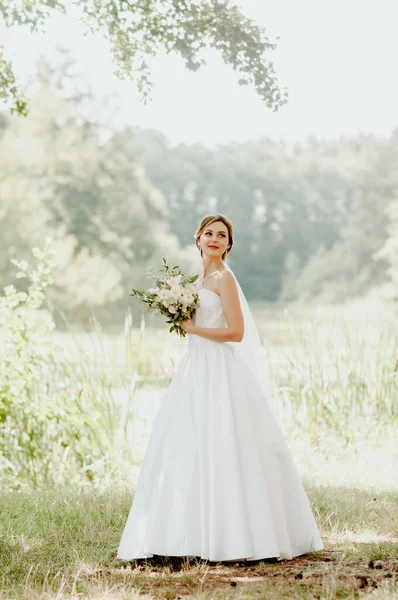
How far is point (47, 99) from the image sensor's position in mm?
27641

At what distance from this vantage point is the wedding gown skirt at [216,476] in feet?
13.1

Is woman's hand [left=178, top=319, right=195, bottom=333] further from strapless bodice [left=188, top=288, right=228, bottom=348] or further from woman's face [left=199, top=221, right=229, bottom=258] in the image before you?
woman's face [left=199, top=221, right=229, bottom=258]

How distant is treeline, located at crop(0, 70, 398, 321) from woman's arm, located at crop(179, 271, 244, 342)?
21.6 metres

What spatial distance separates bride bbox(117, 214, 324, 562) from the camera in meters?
3.98

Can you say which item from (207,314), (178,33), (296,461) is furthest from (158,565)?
(178,33)

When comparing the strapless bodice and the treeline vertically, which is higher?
the treeline

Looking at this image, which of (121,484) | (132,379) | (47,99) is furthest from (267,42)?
(47,99)

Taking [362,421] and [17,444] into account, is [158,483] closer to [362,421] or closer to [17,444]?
[17,444]

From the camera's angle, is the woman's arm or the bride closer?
the bride

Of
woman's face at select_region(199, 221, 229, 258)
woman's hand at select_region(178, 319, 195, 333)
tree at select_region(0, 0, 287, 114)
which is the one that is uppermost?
tree at select_region(0, 0, 287, 114)

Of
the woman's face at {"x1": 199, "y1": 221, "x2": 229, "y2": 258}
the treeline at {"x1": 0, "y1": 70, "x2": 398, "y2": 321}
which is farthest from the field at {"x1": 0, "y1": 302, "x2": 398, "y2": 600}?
the treeline at {"x1": 0, "y1": 70, "x2": 398, "y2": 321}

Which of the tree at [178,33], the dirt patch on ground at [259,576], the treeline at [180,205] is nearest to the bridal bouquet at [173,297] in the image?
the dirt patch on ground at [259,576]

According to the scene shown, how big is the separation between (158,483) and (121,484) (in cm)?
202

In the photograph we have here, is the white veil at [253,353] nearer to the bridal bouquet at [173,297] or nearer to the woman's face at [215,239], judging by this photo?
the woman's face at [215,239]
